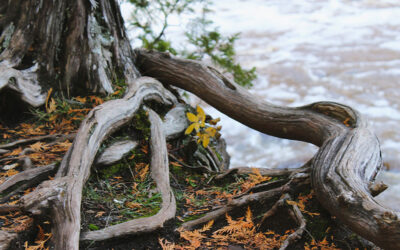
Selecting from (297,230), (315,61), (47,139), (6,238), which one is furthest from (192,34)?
(315,61)

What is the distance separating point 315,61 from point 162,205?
10.1m

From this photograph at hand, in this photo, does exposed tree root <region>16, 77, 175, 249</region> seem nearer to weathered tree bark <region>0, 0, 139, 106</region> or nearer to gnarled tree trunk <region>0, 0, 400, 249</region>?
gnarled tree trunk <region>0, 0, 400, 249</region>

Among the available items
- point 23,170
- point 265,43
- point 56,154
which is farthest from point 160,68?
point 265,43

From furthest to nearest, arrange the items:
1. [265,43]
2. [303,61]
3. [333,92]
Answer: [265,43] → [303,61] → [333,92]

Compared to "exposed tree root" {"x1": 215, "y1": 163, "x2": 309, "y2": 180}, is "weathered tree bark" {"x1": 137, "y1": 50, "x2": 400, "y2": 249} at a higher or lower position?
higher

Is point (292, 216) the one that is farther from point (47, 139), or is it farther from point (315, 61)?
point (315, 61)

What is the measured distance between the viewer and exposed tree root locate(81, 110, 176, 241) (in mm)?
2488

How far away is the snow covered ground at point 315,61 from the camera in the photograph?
827cm

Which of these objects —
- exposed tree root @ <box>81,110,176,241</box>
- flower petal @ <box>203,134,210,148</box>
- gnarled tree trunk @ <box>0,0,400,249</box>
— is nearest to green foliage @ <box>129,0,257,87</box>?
gnarled tree trunk @ <box>0,0,400,249</box>

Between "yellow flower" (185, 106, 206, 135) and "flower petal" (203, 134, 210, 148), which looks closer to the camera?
"yellow flower" (185, 106, 206, 135)

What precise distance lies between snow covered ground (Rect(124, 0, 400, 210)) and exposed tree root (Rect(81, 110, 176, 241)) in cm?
315

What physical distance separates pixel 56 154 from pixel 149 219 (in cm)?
141

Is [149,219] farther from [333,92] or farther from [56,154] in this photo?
[333,92]

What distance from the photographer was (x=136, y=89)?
4.09m
